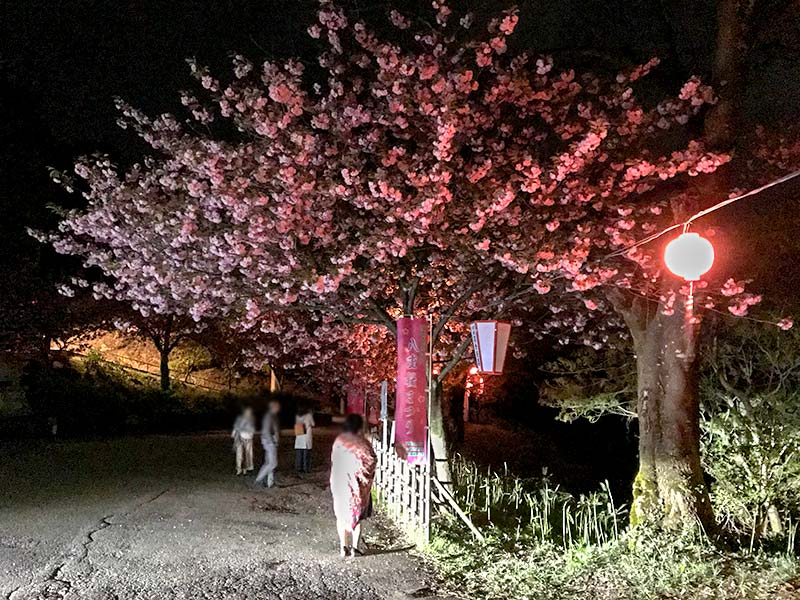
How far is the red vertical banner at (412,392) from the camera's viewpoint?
1052cm

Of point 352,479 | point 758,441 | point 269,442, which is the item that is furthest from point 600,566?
point 758,441

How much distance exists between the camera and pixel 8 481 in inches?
558

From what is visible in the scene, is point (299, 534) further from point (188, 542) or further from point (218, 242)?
point (218, 242)

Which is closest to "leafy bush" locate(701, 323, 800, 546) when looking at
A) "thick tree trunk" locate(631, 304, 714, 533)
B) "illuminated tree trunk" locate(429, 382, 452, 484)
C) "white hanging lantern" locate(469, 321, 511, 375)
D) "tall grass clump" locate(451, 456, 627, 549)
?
"tall grass clump" locate(451, 456, 627, 549)

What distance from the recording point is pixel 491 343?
11516mm

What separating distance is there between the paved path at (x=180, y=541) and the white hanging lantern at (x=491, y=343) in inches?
117

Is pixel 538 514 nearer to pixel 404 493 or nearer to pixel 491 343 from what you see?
pixel 404 493

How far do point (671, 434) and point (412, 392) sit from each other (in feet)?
12.4

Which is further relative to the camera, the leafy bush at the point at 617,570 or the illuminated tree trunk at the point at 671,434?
the illuminated tree trunk at the point at 671,434

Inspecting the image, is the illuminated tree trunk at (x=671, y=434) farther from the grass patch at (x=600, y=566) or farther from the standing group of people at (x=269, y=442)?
the standing group of people at (x=269, y=442)

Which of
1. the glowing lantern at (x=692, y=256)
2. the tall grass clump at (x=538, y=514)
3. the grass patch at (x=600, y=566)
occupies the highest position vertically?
the glowing lantern at (x=692, y=256)

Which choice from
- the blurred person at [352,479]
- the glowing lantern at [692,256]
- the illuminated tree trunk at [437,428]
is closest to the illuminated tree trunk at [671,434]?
the glowing lantern at [692,256]

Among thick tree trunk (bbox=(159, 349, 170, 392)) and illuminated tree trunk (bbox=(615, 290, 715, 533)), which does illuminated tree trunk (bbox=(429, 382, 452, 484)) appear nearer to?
illuminated tree trunk (bbox=(615, 290, 715, 533))

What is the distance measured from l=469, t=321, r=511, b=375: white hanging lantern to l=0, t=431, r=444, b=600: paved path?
2.98 metres
